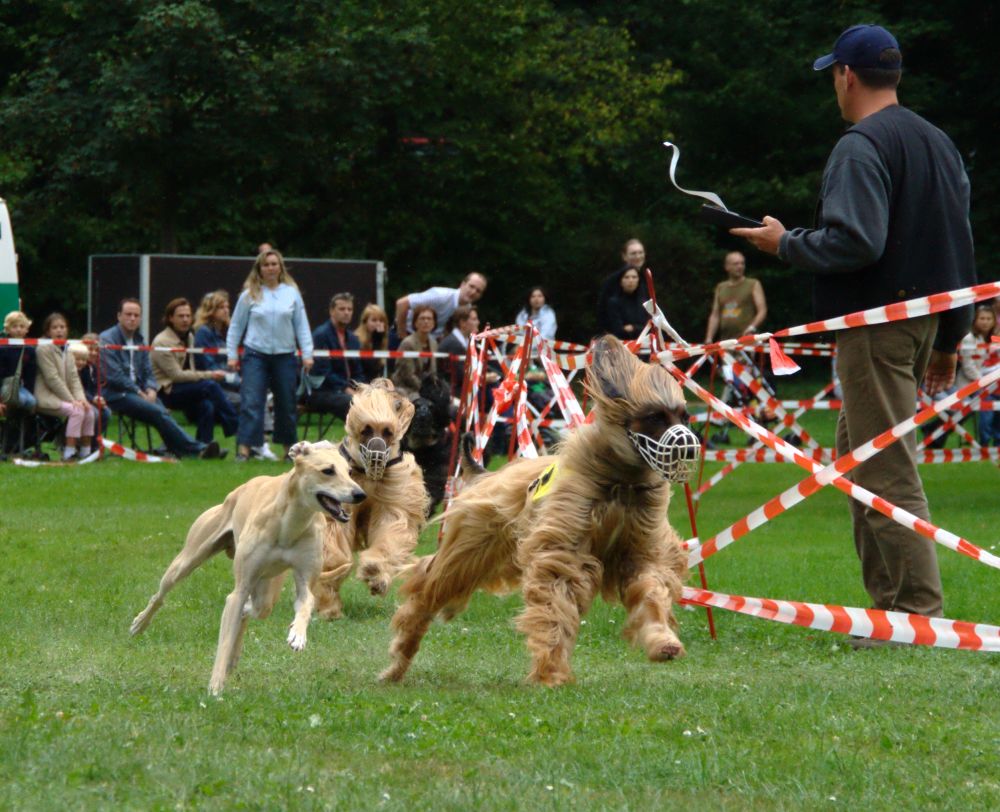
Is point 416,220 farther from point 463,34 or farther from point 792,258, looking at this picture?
point 792,258

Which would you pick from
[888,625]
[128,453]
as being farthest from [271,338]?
[888,625]

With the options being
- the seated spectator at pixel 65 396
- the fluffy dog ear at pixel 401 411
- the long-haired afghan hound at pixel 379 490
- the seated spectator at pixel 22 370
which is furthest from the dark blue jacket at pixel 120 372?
the fluffy dog ear at pixel 401 411

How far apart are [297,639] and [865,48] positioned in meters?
3.19

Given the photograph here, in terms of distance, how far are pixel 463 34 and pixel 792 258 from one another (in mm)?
27215

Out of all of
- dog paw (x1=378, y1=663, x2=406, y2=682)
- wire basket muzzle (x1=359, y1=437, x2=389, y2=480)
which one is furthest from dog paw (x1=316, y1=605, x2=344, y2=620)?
dog paw (x1=378, y1=663, x2=406, y2=682)

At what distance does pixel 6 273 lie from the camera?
68.0ft

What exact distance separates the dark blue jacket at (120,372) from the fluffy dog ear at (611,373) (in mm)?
11252

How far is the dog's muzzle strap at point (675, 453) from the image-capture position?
211 inches

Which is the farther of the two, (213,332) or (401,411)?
(213,332)

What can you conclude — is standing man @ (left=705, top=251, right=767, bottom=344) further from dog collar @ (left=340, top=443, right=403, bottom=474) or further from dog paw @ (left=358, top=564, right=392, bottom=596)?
dog paw @ (left=358, top=564, right=392, bottom=596)

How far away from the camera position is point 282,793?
13.1ft

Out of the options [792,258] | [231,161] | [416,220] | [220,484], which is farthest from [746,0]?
[792,258]

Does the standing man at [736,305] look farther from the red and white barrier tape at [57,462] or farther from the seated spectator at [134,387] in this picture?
the red and white barrier tape at [57,462]

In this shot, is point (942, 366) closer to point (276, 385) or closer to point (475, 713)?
point (475, 713)
